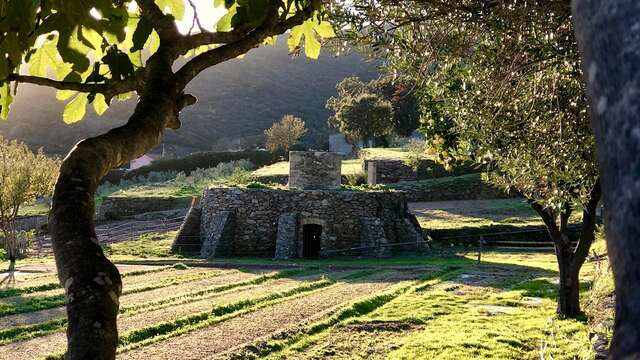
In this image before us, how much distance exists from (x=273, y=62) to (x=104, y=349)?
13434cm

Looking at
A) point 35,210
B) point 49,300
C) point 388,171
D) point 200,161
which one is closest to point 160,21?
point 49,300

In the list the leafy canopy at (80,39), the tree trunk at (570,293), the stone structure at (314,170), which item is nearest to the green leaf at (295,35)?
the leafy canopy at (80,39)

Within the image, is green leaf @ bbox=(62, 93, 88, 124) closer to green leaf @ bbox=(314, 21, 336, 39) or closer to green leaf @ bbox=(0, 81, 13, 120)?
green leaf @ bbox=(0, 81, 13, 120)

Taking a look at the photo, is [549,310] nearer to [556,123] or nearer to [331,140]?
[556,123]

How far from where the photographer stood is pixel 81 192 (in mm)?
1805

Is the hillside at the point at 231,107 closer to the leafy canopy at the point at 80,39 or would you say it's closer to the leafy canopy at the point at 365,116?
the leafy canopy at the point at 365,116

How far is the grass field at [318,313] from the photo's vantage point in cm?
972

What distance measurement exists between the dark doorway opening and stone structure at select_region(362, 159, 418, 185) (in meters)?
14.8

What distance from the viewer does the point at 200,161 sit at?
58531 mm

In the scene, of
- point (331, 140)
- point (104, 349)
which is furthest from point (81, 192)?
point (331, 140)

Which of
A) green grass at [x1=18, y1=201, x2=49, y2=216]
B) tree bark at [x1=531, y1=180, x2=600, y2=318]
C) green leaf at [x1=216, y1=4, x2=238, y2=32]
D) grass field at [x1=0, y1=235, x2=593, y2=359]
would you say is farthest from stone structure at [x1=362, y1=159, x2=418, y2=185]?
green leaf at [x1=216, y1=4, x2=238, y2=32]

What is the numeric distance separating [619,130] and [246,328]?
1121 centimetres

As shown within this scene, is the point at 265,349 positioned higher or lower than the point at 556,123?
lower

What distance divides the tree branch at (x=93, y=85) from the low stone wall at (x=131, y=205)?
1479 inches
